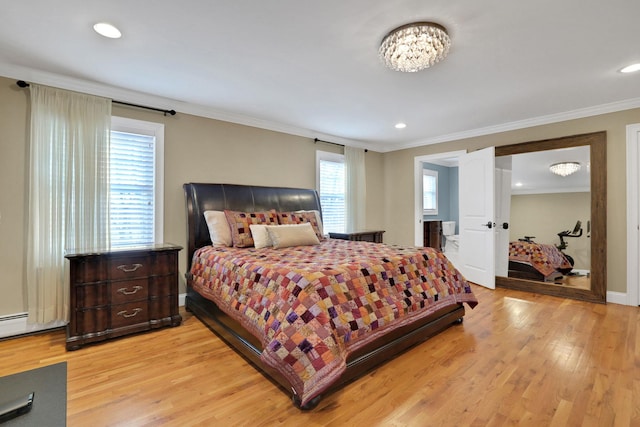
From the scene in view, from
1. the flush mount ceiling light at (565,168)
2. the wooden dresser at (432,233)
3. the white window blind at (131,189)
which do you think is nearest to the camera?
the white window blind at (131,189)

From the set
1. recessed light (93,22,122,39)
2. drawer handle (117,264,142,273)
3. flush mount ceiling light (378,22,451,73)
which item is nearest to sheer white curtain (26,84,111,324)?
drawer handle (117,264,142,273)

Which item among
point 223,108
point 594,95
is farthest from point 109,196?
point 594,95

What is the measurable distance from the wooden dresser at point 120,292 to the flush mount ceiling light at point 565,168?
5.30 metres

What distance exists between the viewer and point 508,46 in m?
2.28

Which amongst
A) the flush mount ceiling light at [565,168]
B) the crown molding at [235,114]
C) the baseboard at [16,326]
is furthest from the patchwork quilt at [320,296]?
the flush mount ceiling light at [565,168]

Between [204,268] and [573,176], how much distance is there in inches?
205

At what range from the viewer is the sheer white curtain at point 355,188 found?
5.17 metres

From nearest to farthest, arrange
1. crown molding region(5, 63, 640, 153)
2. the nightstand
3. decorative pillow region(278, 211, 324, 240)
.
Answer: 1. crown molding region(5, 63, 640, 153)
2. decorative pillow region(278, 211, 324, 240)
3. the nightstand

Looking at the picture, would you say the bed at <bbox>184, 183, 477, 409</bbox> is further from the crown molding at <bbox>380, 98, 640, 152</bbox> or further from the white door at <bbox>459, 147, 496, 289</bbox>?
the crown molding at <bbox>380, 98, 640, 152</bbox>

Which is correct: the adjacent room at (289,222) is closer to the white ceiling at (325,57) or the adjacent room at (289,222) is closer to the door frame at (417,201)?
the white ceiling at (325,57)

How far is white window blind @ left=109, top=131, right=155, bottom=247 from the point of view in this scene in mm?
3111

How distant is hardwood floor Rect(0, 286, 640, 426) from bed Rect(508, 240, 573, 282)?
1602 mm

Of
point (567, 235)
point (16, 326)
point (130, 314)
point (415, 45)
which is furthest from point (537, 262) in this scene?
point (16, 326)

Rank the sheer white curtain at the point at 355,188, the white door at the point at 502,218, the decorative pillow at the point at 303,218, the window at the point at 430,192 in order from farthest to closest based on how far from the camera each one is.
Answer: the window at the point at 430,192 < the sheer white curtain at the point at 355,188 < the white door at the point at 502,218 < the decorative pillow at the point at 303,218
